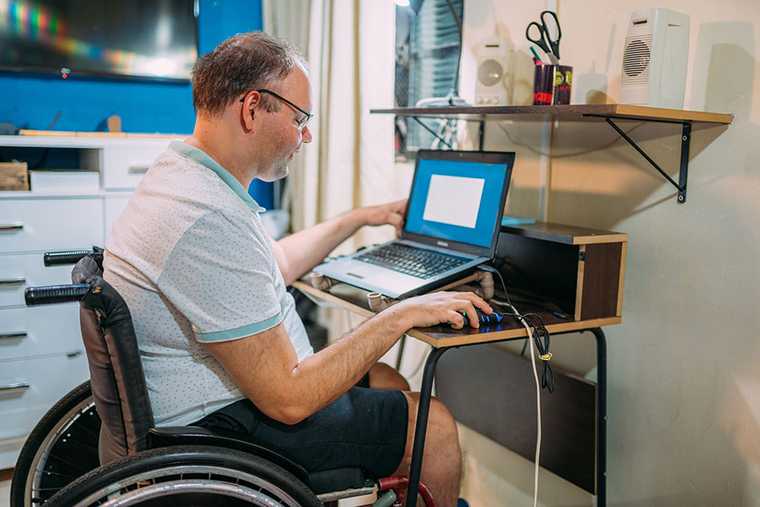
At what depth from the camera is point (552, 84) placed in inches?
65.3

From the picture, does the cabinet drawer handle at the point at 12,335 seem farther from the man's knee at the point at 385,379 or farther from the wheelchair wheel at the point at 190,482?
the wheelchair wheel at the point at 190,482

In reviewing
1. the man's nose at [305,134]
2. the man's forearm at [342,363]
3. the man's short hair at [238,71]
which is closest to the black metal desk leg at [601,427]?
the man's forearm at [342,363]

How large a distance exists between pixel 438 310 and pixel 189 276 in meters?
0.47

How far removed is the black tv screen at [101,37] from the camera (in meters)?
2.80

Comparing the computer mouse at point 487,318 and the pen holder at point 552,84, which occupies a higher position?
the pen holder at point 552,84

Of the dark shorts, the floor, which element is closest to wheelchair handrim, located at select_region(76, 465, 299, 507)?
the dark shorts

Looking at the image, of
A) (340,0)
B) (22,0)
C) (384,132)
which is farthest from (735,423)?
(22,0)

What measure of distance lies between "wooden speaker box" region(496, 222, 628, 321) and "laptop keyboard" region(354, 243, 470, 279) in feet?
0.51

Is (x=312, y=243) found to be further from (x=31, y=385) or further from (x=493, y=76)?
(x=31, y=385)

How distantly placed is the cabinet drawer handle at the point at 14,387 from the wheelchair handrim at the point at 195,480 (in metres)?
1.51

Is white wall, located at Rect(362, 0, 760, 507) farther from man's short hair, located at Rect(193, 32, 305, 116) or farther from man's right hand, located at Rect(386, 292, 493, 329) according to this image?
man's short hair, located at Rect(193, 32, 305, 116)

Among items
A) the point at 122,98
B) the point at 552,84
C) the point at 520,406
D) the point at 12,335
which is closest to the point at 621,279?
the point at 552,84

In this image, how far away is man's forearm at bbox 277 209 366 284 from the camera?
6.23ft

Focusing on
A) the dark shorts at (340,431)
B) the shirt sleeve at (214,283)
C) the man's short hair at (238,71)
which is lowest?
the dark shorts at (340,431)
